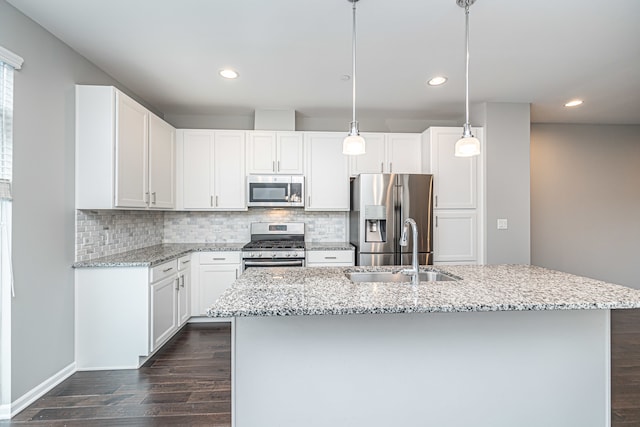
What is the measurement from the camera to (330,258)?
3.60 metres

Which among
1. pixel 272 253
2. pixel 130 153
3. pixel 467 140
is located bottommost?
pixel 272 253

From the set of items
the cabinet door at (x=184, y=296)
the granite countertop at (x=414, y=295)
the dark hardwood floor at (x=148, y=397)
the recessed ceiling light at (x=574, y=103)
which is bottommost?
the dark hardwood floor at (x=148, y=397)

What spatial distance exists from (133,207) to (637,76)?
492 centimetres

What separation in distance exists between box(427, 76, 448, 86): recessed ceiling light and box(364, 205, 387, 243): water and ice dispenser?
1340 millimetres

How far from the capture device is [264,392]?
1.48 metres

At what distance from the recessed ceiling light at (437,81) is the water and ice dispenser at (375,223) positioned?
1.34 meters

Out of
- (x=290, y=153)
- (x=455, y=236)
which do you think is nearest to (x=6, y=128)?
(x=290, y=153)

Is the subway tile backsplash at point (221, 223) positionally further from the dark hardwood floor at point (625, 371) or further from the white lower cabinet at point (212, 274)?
the dark hardwood floor at point (625, 371)

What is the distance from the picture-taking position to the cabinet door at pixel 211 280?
359 cm

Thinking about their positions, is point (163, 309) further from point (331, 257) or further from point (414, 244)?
point (414, 244)

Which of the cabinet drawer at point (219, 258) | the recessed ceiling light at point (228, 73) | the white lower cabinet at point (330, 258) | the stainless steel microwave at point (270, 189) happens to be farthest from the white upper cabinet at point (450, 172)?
the cabinet drawer at point (219, 258)

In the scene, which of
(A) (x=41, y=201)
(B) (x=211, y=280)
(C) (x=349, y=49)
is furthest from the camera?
(B) (x=211, y=280)

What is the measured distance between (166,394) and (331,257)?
201 centimetres

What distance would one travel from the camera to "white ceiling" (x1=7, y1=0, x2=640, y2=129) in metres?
1.99
